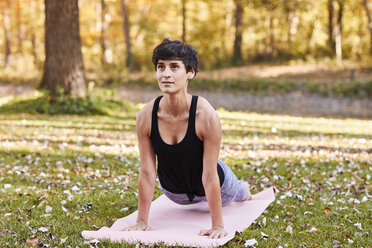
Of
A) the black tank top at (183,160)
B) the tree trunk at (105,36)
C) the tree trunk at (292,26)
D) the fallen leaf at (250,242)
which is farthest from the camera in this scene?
the tree trunk at (292,26)

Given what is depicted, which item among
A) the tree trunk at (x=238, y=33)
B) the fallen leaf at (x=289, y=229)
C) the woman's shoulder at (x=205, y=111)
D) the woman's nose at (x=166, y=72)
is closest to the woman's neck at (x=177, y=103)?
the woman's shoulder at (x=205, y=111)

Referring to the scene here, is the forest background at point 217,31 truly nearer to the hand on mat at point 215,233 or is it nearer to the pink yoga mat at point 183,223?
the pink yoga mat at point 183,223

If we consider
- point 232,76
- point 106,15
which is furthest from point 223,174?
point 106,15

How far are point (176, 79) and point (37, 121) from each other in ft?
32.3

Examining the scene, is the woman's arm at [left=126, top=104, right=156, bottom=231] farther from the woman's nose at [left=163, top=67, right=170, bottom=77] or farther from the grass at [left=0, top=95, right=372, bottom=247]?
the woman's nose at [left=163, top=67, right=170, bottom=77]

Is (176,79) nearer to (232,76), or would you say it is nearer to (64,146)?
(64,146)

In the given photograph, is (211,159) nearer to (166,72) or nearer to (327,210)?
(166,72)

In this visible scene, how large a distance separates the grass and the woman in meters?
0.58

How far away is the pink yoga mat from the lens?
4.30m

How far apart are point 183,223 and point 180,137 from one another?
1.03 m

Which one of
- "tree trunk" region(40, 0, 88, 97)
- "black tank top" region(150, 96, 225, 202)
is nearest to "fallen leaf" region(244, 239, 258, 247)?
"black tank top" region(150, 96, 225, 202)

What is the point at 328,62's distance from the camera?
105 ft

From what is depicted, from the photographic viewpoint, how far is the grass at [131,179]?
183 inches

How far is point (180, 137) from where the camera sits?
4.46 m
